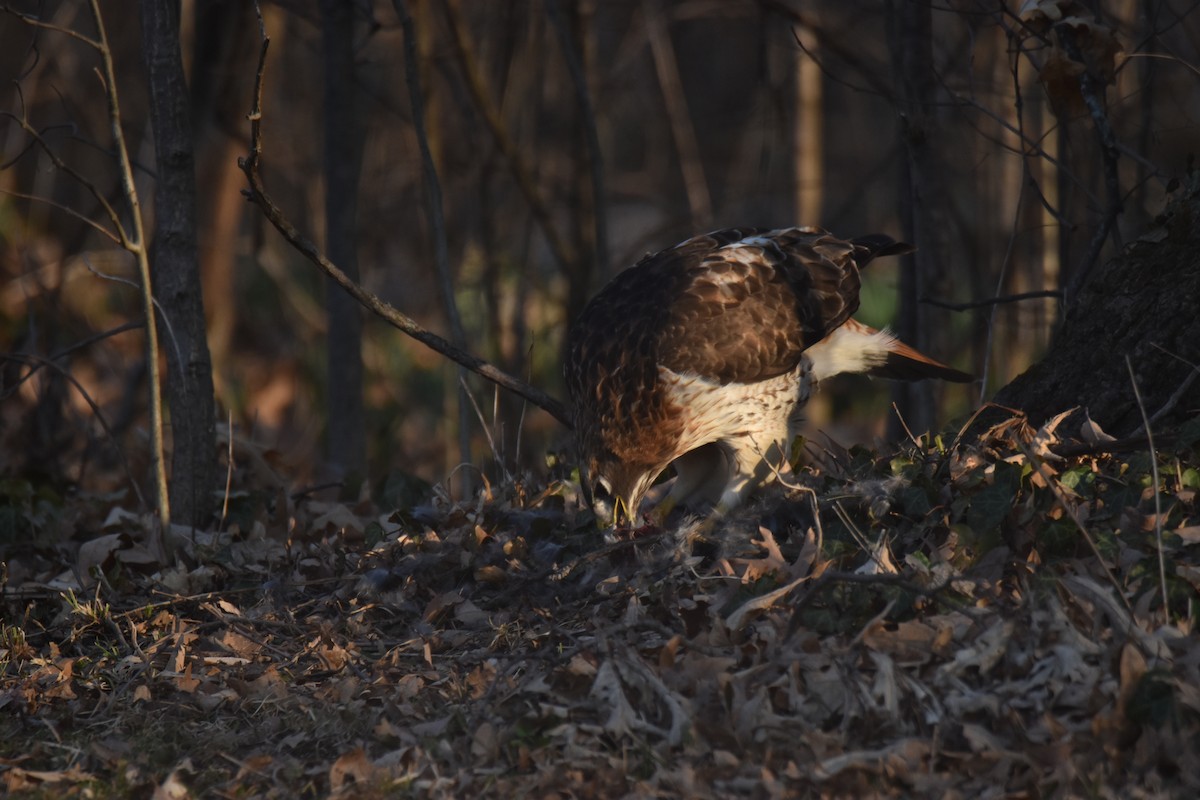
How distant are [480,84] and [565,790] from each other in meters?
4.92

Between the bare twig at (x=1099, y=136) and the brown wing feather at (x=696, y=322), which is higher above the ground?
the bare twig at (x=1099, y=136)

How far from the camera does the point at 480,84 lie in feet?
22.4

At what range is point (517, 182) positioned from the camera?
23.6 feet

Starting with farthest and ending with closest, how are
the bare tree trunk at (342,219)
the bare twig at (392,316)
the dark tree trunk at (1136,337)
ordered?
the bare tree trunk at (342,219) → the bare twig at (392,316) → the dark tree trunk at (1136,337)

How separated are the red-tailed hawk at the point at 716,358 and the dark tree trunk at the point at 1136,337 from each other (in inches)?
31.3

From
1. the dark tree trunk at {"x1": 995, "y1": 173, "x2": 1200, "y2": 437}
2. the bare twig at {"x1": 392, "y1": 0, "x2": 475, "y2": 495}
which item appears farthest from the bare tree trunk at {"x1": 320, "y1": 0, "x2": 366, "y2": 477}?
the dark tree trunk at {"x1": 995, "y1": 173, "x2": 1200, "y2": 437}

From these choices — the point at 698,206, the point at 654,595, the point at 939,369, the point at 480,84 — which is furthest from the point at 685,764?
the point at 698,206

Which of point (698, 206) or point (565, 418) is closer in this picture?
point (565, 418)

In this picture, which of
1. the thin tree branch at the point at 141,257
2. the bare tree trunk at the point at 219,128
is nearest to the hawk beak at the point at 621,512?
the thin tree branch at the point at 141,257

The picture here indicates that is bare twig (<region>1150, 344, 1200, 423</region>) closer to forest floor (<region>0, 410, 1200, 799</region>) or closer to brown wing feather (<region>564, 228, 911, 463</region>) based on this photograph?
forest floor (<region>0, 410, 1200, 799</region>)

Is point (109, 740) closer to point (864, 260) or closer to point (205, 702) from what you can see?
point (205, 702)

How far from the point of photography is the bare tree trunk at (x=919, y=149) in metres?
5.14

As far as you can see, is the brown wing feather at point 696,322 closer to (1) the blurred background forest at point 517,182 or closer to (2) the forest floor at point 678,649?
(1) the blurred background forest at point 517,182

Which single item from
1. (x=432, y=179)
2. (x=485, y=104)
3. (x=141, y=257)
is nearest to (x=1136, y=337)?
(x=432, y=179)
